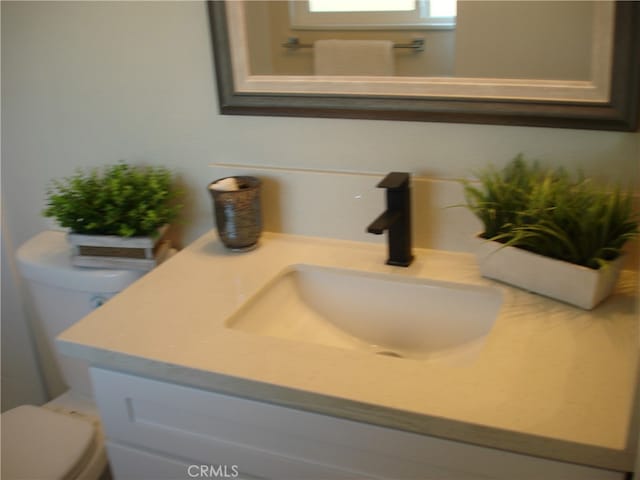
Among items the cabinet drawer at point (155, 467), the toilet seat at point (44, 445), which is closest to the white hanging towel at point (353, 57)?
the cabinet drawer at point (155, 467)

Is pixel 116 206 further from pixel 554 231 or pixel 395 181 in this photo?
pixel 554 231

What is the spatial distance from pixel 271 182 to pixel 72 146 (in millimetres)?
549

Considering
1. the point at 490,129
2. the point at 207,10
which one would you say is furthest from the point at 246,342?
the point at 207,10

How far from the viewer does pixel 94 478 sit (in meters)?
1.52

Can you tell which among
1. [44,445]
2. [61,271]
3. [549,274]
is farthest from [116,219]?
[549,274]

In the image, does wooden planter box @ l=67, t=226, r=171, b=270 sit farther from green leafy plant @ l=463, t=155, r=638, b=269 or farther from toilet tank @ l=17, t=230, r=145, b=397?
green leafy plant @ l=463, t=155, r=638, b=269

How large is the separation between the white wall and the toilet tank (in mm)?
192

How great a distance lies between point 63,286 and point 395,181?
823 millimetres

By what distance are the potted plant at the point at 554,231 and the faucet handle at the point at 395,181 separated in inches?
5.0

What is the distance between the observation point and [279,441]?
105 centimetres

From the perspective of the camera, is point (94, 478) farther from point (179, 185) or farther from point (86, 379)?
point (179, 185)

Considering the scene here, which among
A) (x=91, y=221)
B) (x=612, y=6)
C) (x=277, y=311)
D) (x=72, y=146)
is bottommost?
(x=277, y=311)

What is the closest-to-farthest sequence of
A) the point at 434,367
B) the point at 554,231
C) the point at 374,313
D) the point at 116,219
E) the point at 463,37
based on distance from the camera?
the point at 434,367, the point at 554,231, the point at 463,37, the point at 374,313, the point at 116,219

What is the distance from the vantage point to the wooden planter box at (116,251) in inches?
58.3
